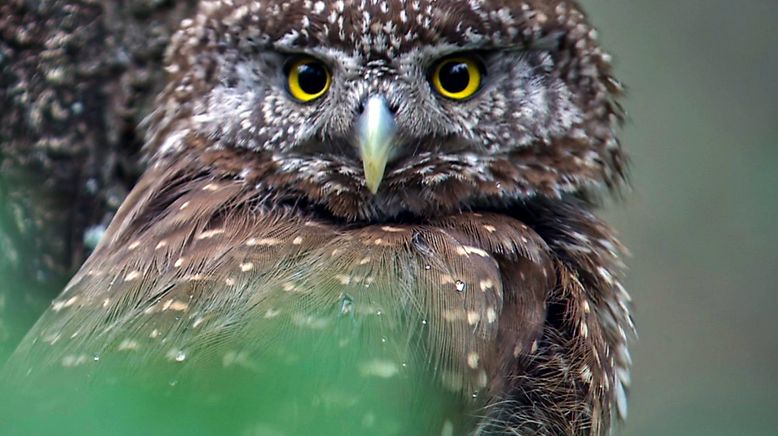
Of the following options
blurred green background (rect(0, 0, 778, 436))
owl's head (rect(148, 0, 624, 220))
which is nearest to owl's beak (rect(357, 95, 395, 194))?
owl's head (rect(148, 0, 624, 220))

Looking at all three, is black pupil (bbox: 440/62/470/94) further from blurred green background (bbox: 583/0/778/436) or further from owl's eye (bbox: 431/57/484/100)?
blurred green background (bbox: 583/0/778/436)

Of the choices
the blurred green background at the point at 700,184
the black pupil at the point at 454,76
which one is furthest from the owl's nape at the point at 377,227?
the blurred green background at the point at 700,184

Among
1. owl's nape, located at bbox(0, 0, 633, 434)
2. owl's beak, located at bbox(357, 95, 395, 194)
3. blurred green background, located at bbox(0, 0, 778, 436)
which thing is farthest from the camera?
blurred green background, located at bbox(0, 0, 778, 436)

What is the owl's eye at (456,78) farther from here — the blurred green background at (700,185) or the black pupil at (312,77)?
the blurred green background at (700,185)

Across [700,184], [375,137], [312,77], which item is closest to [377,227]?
[375,137]

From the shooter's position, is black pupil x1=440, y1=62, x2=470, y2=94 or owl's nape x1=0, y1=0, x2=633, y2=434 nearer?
owl's nape x1=0, y1=0, x2=633, y2=434

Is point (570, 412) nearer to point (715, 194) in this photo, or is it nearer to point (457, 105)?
point (457, 105)

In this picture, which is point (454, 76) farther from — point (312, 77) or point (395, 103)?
point (312, 77)
